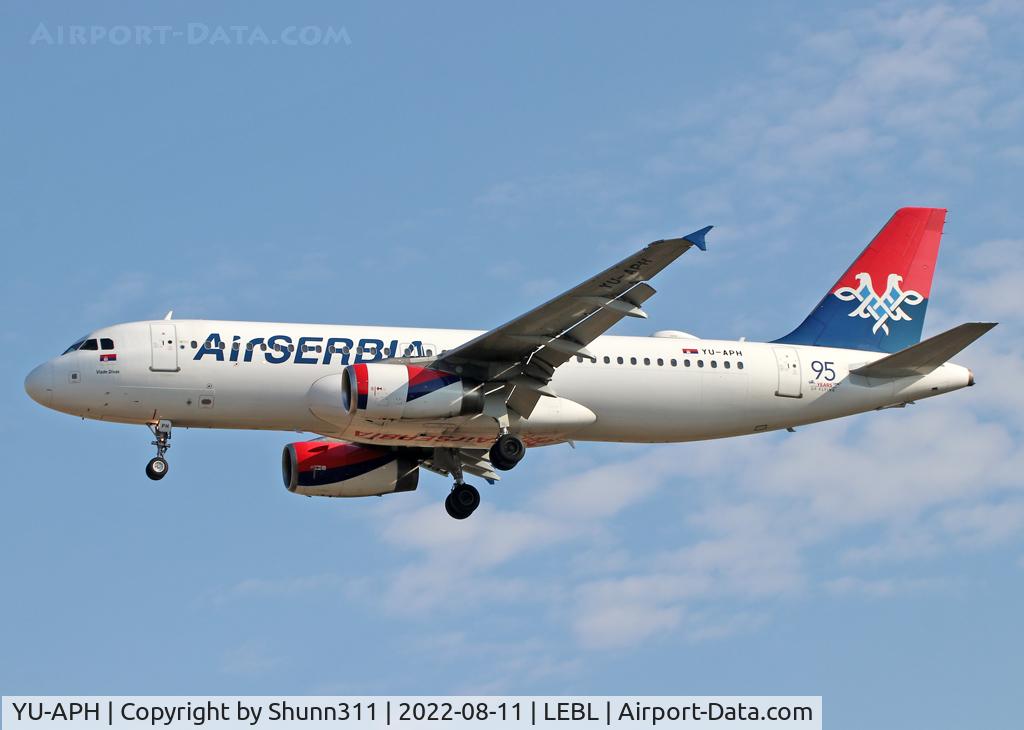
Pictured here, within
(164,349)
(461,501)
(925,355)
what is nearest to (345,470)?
(461,501)

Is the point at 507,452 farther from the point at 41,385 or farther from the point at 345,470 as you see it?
the point at 41,385

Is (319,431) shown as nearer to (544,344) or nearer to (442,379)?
(442,379)

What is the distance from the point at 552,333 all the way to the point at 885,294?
11497 mm

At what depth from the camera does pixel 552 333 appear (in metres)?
36.0

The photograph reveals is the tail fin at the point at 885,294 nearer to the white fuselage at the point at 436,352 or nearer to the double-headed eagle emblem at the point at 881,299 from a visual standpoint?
the double-headed eagle emblem at the point at 881,299

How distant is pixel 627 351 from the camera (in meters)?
38.8

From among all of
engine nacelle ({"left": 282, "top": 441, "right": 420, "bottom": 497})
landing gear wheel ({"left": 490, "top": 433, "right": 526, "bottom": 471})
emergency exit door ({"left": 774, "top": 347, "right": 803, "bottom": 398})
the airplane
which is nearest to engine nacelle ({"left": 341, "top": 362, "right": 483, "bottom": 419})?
the airplane

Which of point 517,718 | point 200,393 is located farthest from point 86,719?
point 200,393

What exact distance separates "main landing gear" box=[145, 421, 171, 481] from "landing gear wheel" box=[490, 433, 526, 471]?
7.25 m

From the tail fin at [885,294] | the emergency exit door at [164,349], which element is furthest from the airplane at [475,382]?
the tail fin at [885,294]

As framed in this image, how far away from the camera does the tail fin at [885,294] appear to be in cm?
4228

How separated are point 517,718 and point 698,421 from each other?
12.0m

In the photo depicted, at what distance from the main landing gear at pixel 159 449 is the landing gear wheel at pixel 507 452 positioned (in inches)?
286

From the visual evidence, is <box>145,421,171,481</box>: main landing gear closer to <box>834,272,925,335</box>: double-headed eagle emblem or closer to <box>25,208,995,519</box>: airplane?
<box>25,208,995,519</box>: airplane
